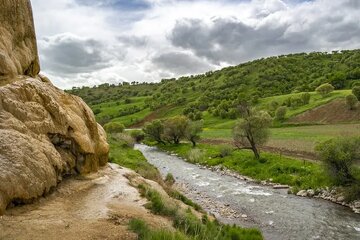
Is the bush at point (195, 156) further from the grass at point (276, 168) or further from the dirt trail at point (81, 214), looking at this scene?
the dirt trail at point (81, 214)

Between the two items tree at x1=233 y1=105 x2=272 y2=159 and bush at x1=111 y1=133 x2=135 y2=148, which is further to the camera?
bush at x1=111 y1=133 x2=135 y2=148

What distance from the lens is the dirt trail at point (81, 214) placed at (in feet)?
43.3

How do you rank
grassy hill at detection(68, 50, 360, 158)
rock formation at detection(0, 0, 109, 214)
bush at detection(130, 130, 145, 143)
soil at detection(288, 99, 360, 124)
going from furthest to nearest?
bush at detection(130, 130, 145, 143), grassy hill at detection(68, 50, 360, 158), soil at detection(288, 99, 360, 124), rock formation at detection(0, 0, 109, 214)

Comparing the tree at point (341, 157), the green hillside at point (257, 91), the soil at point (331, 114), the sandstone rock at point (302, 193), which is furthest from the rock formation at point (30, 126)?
the green hillside at point (257, 91)

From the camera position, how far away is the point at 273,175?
4491 cm

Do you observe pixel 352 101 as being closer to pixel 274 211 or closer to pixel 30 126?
pixel 274 211

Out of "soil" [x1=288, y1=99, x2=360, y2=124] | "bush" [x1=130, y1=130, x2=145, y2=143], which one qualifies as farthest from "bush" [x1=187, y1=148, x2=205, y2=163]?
"bush" [x1=130, y1=130, x2=145, y2=143]

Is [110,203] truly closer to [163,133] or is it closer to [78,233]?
[78,233]

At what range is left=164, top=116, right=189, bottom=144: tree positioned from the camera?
3472 inches

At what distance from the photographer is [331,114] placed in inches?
3745

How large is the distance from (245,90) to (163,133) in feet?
254

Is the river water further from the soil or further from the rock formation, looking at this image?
the soil

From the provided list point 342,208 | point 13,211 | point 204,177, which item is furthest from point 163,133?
point 13,211

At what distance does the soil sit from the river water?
54.2 meters
